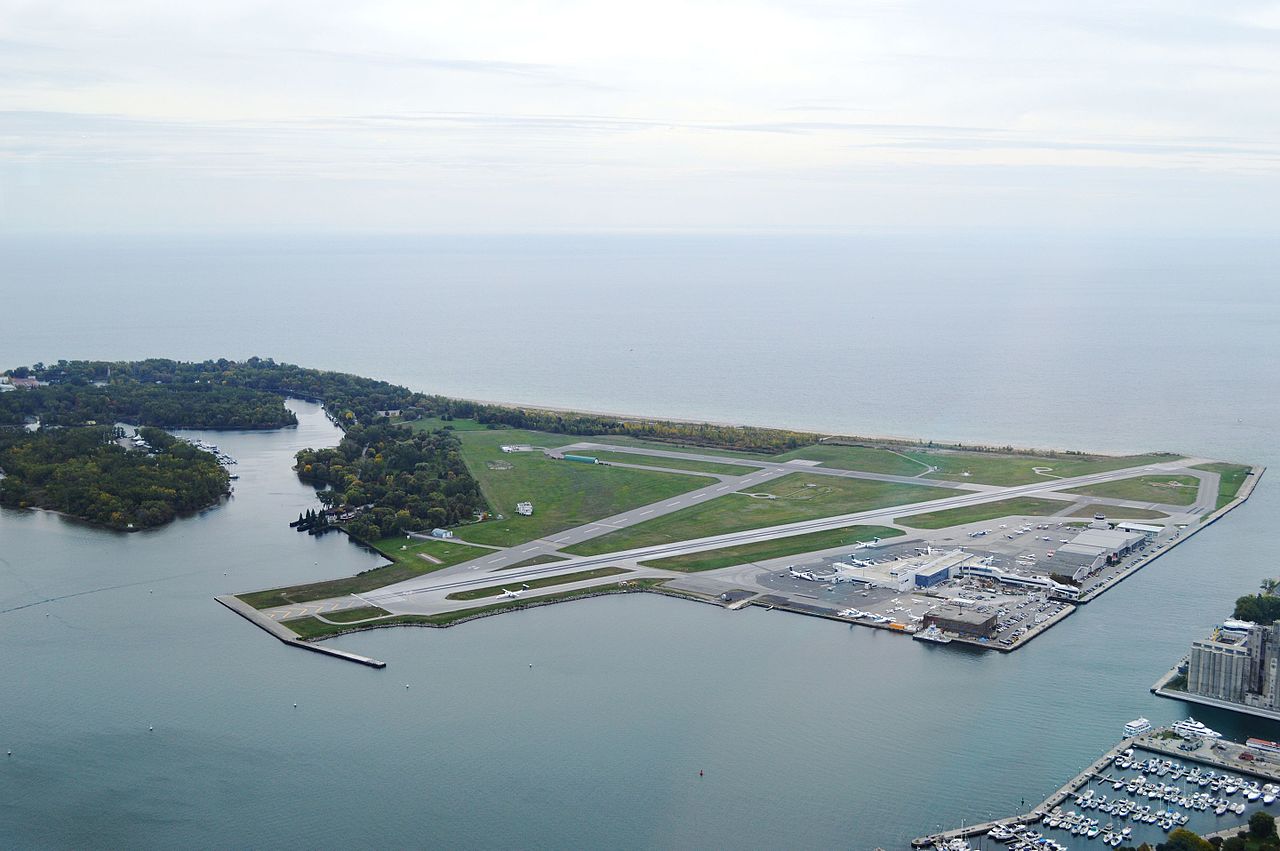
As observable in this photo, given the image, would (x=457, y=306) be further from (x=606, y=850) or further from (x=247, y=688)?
(x=606, y=850)

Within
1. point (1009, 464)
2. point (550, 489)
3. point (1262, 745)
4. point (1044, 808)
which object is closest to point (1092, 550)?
point (1009, 464)

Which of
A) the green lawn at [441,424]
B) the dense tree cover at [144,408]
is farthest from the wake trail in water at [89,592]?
the dense tree cover at [144,408]

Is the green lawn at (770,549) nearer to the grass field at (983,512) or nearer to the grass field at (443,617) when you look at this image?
the grass field at (983,512)

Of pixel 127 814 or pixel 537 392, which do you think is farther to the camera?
pixel 537 392

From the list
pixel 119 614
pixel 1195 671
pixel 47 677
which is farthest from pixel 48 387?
pixel 1195 671

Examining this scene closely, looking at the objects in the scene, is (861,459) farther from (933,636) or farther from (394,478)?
(933,636)

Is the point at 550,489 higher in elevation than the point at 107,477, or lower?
higher

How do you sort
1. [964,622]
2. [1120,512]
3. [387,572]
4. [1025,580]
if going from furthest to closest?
[1120,512], [387,572], [1025,580], [964,622]
